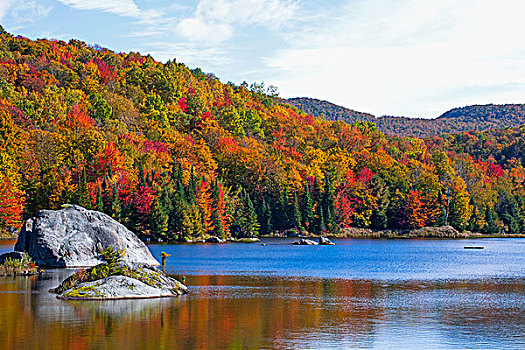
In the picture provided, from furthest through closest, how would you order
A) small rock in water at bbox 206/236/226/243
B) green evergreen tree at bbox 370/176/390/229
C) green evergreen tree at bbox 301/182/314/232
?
green evergreen tree at bbox 370/176/390/229
green evergreen tree at bbox 301/182/314/232
small rock in water at bbox 206/236/226/243

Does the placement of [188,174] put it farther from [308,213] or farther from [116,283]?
[116,283]

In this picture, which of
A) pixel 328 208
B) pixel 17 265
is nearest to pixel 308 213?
pixel 328 208

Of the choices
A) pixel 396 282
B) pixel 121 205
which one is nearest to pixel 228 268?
pixel 396 282

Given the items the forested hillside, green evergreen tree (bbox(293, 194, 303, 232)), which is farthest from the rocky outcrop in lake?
green evergreen tree (bbox(293, 194, 303, 232))

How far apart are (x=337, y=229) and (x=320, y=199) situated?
28.5 feet

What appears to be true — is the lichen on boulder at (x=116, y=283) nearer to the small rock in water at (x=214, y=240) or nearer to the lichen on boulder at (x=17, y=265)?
the lichen on boulder at (x=17, y=265)

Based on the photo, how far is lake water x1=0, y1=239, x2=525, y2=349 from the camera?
80.2 feet

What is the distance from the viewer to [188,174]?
13338 centimetres

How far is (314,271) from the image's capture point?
196 ft

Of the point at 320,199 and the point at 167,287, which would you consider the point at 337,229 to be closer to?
the point at 320,199

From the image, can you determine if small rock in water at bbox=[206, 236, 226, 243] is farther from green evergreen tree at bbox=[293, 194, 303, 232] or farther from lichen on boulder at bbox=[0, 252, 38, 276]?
lichen on boulder at bbox=[0, 252, 38, 276]

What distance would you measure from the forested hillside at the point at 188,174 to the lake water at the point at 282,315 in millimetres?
58786

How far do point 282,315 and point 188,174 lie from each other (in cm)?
10380

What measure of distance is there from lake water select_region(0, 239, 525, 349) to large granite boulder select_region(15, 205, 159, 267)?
3171 mm
